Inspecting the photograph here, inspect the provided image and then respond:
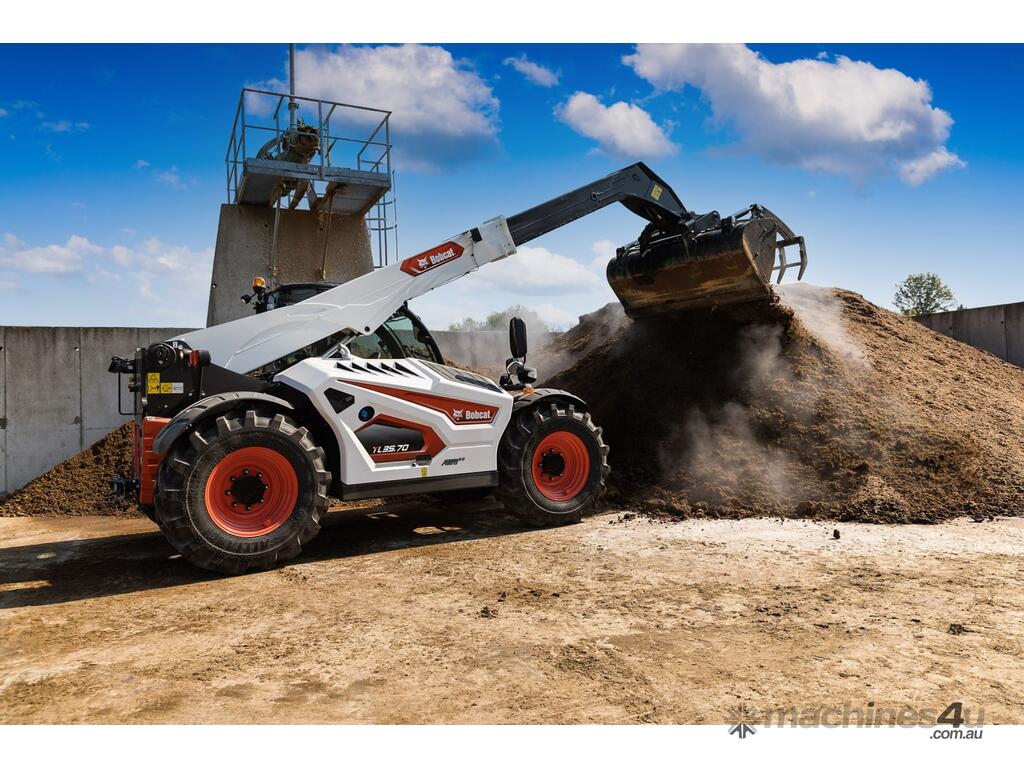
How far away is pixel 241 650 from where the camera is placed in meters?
3.99

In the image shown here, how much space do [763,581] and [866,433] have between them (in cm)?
362

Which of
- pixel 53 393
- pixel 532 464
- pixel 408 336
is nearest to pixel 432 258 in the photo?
pixel 408 336

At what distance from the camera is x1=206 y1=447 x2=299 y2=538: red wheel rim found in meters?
5.59

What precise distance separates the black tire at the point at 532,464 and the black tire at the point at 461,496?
36.1 inches

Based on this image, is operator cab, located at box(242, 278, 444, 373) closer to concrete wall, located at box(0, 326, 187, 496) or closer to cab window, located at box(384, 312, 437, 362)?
cab window, located at box(384, 312, 437, 362)

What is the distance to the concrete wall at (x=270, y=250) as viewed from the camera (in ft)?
42.2

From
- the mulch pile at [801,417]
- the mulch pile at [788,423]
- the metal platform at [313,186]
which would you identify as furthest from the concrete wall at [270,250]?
the mulch pile at [801,417]

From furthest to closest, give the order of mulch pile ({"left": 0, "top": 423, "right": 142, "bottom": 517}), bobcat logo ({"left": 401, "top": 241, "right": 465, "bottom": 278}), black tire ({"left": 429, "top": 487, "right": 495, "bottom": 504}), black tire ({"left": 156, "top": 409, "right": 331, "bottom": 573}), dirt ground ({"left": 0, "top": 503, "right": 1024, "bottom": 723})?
mulch pile ({"left": 0, "top": 423, "right": 142, "bottom": 517}), black tire ({"left": 429, "top": 487, "right": 495, "bottom": 504}), bobcat logo ({"left": 401, "top": 241, "right": 465, "bottom": 278}), black tire ({"left": 156, "top": 409, "right": 331, "bottom": 573}), dirt ground ({"left": 0, "top": 503, "right": 1024, "bottom": 723})

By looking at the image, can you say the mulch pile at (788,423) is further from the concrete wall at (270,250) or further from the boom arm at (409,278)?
the concrete wall at (270,250)

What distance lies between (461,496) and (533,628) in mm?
4040

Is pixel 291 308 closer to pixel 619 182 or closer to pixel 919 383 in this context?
pixel 619 182

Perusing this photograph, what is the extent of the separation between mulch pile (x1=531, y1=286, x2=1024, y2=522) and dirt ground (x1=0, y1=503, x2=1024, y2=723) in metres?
0.74

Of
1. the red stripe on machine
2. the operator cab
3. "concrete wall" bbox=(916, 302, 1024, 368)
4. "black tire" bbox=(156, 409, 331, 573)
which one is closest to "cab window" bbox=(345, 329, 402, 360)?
the operator cab

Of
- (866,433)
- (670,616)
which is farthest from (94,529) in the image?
(866,433)
